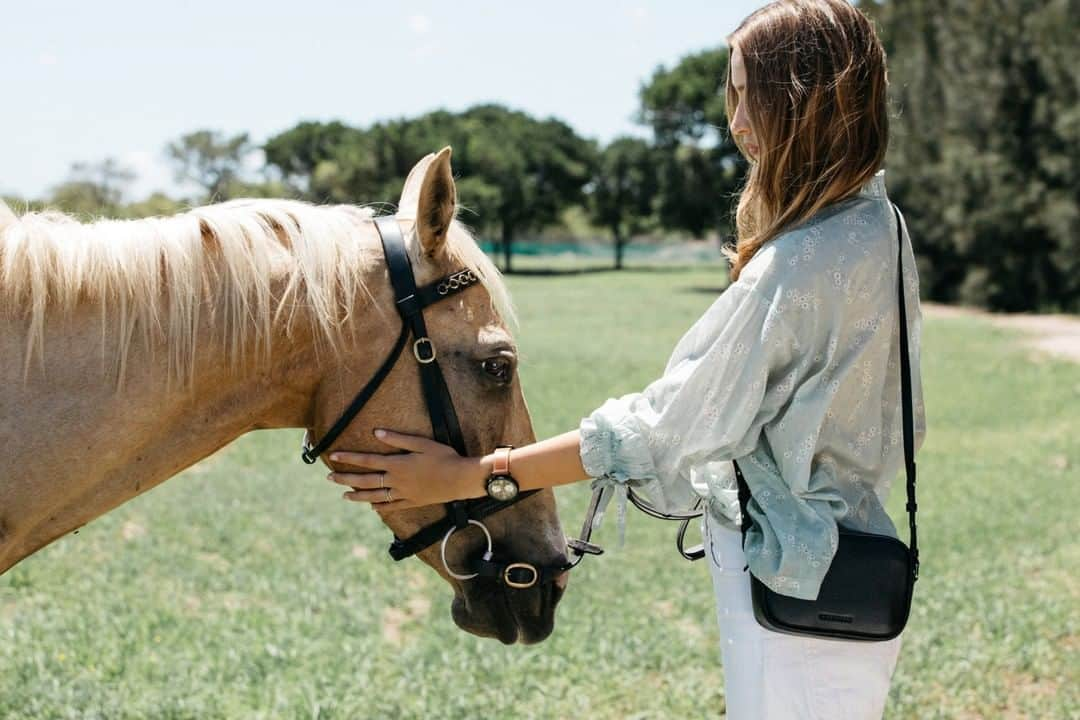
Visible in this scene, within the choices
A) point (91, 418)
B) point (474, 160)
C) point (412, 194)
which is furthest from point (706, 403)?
point (474, 160)

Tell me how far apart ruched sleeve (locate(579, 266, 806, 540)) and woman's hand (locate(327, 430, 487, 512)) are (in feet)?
0.84

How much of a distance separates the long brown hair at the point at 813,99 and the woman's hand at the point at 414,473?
72 cm

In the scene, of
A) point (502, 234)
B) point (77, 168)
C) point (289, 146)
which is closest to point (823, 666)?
point (77, 168)

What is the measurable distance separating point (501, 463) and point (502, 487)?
5 cm

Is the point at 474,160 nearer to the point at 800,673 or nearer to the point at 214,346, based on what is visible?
the point at 214,346

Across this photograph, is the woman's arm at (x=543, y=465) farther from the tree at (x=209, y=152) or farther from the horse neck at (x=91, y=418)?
the tree at (x=209, y=152)

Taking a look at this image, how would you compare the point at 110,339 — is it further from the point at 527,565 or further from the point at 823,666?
the point at 823,666

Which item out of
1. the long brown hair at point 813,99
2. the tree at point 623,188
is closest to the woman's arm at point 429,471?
the long brown hair at point 813,99

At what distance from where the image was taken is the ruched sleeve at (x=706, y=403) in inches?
61.9

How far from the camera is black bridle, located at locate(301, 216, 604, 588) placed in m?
1.82

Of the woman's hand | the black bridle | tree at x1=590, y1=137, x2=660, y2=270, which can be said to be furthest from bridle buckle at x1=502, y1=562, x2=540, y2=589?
tree at x1=590, y1=137, x2=660, y2=270

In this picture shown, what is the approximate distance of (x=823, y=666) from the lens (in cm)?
165

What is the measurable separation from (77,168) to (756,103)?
17473mm

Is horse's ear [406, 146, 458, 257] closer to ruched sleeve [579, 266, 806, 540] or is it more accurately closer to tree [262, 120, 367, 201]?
ruched sleeve [579, 266, 806, 540]
